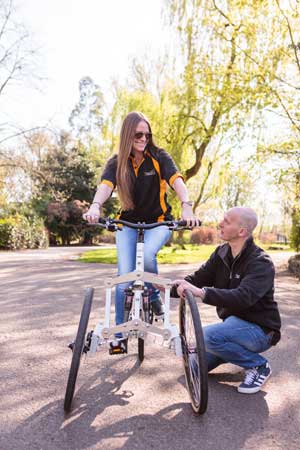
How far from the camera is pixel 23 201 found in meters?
28.1

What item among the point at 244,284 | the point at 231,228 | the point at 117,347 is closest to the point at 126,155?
the point at 231,228

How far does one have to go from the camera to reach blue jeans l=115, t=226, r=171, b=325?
332 cm

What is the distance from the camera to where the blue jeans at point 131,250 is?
131 inches

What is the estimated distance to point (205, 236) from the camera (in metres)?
33.5

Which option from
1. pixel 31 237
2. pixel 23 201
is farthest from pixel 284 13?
pixel 23 201

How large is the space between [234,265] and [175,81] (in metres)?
16.2

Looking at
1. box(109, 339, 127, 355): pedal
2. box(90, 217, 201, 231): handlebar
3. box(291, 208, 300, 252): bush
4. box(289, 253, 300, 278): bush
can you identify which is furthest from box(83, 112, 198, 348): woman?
box(291, 208, 300, 252): bush

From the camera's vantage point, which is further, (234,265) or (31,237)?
(31,237)

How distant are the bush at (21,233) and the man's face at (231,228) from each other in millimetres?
20300

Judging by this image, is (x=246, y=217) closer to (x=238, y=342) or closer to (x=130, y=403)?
(x=238, y=342)

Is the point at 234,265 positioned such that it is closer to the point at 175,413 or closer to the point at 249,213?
the point at 249,213

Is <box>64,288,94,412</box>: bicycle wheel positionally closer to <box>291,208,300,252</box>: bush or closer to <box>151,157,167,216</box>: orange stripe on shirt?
<box>151,157,167,216</box>: orange stripe on shirt

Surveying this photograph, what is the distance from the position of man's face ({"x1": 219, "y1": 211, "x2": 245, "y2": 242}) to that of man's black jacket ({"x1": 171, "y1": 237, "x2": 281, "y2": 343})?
100 mm

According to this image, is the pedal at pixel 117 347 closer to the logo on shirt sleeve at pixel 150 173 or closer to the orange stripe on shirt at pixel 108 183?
the orange stripe on shirt at pixel 108 183
